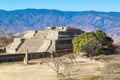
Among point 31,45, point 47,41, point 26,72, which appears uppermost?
point 47,41

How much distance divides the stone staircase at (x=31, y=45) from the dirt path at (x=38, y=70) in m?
13.0

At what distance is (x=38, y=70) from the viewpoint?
51.0m

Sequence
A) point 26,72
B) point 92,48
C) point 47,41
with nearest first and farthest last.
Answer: point 26,72 → point 92,48 → point 47,41

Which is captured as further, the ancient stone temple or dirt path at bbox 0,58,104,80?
the ancient stone temple

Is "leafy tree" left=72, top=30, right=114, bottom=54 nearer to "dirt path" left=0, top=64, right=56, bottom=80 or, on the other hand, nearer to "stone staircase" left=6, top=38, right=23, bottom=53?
"dirt path" left=0, top=64, right=56, bottom=80

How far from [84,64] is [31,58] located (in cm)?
1164

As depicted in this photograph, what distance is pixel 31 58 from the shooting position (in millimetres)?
63375

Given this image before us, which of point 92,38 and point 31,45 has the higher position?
point 92,38

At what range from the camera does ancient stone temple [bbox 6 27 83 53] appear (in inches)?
2731

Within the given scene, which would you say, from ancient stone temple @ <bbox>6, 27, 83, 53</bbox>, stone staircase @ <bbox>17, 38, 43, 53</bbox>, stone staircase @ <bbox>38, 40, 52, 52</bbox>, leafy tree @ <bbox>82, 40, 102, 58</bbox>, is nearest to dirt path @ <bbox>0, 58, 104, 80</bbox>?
leafy tree @ <bbox>82, 40, 102, 58</bbox>

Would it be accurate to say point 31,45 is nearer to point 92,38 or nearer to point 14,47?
point 14,47

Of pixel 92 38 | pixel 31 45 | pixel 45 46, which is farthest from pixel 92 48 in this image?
pixel 31 45

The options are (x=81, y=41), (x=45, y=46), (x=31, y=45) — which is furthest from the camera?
(x=31, y=45)

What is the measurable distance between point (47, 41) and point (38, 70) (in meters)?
20.0
